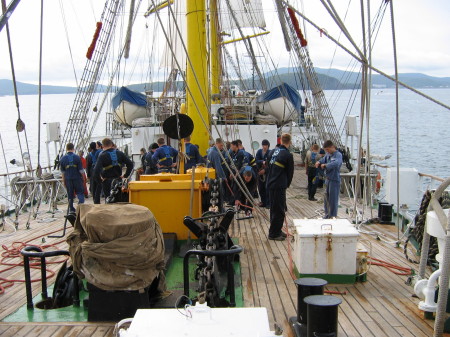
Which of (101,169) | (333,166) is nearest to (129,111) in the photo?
(101,169)

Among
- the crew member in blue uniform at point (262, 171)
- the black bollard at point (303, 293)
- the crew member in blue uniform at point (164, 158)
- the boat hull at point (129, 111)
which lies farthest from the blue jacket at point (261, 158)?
the boat hull at point (129, 111)

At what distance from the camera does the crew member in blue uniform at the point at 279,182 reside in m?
7.20

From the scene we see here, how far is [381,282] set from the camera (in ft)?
17.7

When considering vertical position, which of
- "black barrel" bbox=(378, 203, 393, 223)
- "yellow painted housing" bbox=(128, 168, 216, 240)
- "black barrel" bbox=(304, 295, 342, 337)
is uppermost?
"yellow painted housing" bbox=(128, 168, 216, 240)

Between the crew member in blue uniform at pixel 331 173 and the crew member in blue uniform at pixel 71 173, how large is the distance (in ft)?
15.1

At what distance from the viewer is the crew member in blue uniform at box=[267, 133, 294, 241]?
23.6ft

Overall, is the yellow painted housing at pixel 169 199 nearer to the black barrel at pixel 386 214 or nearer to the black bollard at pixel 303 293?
the black bollard at pixel 303 293

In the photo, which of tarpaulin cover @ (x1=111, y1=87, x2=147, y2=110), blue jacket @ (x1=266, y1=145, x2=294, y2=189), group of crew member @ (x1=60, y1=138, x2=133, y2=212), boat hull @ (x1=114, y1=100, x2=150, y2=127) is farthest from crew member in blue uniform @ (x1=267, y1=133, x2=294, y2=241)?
tarpaulin cover @ (x1=111, y1=87, x2=147, y2=110)

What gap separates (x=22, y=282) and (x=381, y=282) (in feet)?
13.2

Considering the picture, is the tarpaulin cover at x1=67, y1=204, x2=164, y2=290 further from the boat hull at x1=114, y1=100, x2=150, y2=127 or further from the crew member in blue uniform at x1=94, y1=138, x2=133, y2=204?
the boat hull at x1=114, y1=100, x2=150, y2=127

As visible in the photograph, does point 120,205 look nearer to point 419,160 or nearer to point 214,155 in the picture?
point 214,155

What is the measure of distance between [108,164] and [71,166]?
1.23 meters

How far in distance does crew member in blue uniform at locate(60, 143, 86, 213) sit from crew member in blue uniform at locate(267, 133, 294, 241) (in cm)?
413

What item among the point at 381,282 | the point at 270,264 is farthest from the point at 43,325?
the point at 381,282
